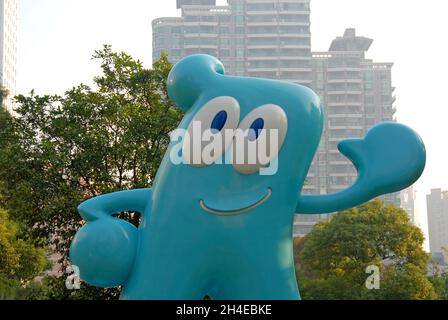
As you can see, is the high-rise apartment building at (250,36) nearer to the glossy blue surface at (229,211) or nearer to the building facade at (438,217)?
the building facade at (438,217)

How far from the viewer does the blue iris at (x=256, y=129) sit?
5.36 meters

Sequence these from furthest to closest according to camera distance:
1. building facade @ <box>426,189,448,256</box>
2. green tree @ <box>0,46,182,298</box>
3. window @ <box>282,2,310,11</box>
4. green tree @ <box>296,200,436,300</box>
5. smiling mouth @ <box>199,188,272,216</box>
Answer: building facade @ <box>426,189,448,256</box>
window @ <box>282,2,310,11</box>
green tree @ <box>296,200,436,300</box>
green tree @ <box>0,46,182,298</box>
smiling mouth @ <box>199,188,272,216</box>

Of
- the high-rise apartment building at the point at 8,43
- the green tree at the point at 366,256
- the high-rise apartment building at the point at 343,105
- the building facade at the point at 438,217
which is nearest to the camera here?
the green tree at the point at 366,256

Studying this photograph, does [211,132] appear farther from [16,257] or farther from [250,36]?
[250,36]

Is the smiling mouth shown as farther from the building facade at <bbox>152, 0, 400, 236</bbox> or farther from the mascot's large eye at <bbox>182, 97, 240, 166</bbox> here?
the building facade at <bbox>152, 0, 400, 236</bbox>

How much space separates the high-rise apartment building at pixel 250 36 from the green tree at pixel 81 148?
4917 cm

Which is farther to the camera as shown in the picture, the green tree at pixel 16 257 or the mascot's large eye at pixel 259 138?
the green tree at pixel 16 257

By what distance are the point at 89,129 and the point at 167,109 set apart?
4.60ft

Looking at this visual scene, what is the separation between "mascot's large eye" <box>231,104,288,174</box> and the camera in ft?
17.5

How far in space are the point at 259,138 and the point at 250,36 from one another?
56728 mm

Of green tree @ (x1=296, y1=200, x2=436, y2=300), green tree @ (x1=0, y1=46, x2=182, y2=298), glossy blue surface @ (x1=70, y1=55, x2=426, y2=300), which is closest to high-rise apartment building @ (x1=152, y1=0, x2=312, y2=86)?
green tree @ (x1=296, y1=200, x2=436, y2=300)

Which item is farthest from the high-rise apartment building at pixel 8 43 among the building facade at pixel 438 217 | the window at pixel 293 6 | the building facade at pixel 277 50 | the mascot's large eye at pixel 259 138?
the mascot's large eye at pixel 259 138

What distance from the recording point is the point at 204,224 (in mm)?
5277

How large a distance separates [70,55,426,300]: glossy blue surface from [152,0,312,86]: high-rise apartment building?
2165 inches
